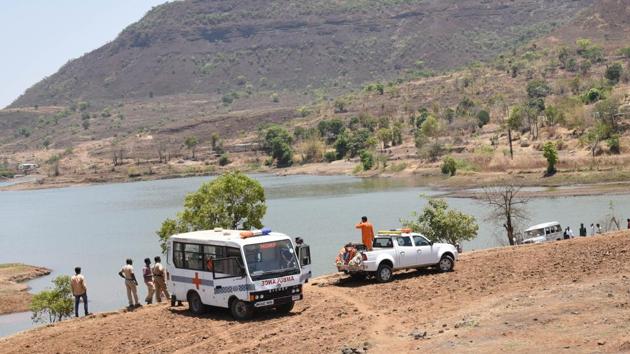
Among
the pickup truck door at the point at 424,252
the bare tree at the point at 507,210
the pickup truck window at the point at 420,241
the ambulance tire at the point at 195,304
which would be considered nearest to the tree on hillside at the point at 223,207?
the bare tree at the point at 507,210

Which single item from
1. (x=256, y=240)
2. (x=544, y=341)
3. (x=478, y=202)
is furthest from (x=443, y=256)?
(x=478, y=202)

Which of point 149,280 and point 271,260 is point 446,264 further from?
point 149,280

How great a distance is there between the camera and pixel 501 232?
6041cm

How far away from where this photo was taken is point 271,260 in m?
23.5

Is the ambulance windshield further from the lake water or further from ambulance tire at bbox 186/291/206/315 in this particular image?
the lake water

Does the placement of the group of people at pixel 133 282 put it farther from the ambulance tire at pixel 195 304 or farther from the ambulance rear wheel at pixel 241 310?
the ambulance rear wheel at pixel 241 310

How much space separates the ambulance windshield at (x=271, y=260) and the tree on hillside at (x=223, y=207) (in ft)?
80.1

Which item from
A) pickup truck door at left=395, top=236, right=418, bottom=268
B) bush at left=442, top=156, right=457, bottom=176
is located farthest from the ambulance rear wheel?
bush at left=442, top=156, right=457, bottom=176

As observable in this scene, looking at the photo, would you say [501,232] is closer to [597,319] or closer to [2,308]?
[2,308]

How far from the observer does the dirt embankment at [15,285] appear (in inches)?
2062

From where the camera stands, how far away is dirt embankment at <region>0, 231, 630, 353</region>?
1803 cm

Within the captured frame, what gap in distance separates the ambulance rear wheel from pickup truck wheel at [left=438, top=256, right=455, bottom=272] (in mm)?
7125

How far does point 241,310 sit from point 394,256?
5.88 metres

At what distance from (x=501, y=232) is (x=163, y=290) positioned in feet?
120
